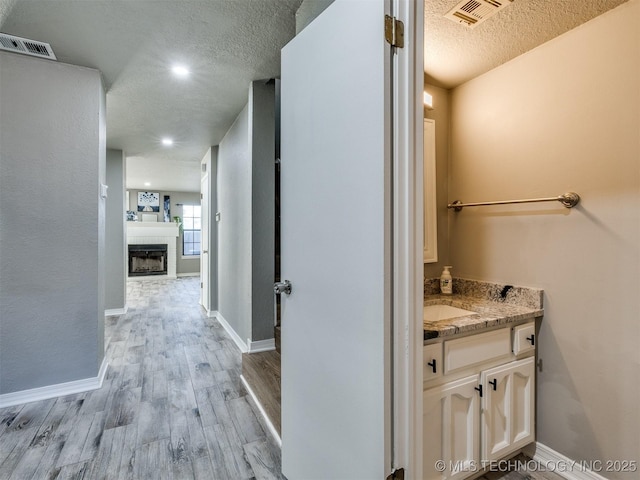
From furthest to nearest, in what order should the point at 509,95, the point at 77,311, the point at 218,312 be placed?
the point at 218,312 < the point at 77,311 < the point at 509,95

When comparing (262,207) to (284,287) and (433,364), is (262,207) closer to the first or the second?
(284,287)

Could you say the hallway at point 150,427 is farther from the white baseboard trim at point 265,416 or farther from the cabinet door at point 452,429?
the cabinet door at point 452,429

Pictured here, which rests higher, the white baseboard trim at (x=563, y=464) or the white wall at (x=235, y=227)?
the white wall at (x=235, y=227)

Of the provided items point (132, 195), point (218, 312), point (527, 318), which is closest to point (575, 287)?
point (527, 318)

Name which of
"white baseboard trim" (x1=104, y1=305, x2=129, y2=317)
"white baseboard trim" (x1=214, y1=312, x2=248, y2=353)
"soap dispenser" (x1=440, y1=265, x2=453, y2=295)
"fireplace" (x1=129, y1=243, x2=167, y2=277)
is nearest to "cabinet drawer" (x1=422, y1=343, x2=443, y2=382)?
"soap dispenser" (x1=440, y1=265, x2=453, y2=295)

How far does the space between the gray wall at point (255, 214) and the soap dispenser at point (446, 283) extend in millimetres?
1675

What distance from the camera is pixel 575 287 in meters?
1.55

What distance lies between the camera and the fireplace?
891 centimetres

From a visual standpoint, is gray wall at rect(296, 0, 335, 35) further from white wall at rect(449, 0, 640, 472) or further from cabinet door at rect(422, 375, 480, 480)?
cabinet door at rect(422, 375, 480, 480)

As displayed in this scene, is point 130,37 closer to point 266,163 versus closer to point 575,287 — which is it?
point 266,163

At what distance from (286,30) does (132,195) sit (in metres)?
8.94

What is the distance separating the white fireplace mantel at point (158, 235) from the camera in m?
8.80

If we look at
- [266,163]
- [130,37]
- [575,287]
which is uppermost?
[130,37]

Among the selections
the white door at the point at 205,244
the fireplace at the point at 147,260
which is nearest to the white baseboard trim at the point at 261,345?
the white door at the point at 205,244
